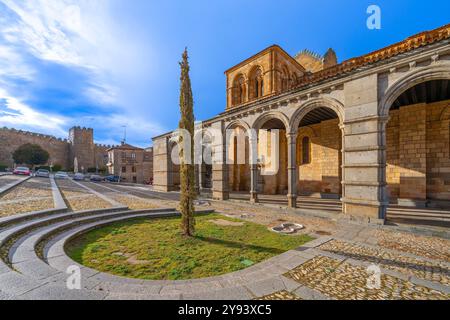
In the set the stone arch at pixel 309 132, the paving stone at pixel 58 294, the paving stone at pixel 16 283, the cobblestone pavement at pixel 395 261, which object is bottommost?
the cobblestone pavement at pixel 395 261

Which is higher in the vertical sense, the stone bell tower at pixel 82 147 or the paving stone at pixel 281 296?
the stone bell tower at pixel 82 147

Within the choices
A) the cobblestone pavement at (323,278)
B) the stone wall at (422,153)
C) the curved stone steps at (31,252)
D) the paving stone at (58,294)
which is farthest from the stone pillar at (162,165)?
the stone wall at (422,153)

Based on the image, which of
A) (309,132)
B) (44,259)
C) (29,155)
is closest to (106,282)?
(44,259)

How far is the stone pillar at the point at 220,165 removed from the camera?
13281 mm

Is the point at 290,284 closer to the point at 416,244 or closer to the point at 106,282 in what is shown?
the point at 106,282

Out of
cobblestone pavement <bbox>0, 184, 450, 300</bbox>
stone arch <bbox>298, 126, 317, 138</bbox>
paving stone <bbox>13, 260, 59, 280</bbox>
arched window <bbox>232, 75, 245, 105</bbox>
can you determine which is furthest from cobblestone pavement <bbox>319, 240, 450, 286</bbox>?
arched window <bbox>232, 75, 245, 105</bbox>

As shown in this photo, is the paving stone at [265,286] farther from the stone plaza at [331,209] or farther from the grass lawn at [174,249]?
the grass lawn at [174,249]

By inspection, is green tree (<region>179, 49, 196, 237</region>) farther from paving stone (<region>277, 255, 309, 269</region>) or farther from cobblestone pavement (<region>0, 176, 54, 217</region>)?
cobblestone pavement (<region>0, 176, 54, 217</region>)

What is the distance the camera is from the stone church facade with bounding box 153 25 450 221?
7199mm

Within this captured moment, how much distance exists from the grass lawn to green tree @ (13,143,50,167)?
178ft

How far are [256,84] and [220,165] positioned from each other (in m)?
10.3

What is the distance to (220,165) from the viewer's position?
1330 cm

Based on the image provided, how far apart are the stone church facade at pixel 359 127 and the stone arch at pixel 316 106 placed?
0.15 feet
